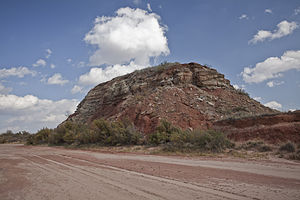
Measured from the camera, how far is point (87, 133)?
2625 cm

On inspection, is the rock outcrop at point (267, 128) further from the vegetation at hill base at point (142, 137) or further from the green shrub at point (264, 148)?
the vegetation at hill base at point (142, 137)

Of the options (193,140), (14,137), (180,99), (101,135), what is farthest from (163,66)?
(14,137)

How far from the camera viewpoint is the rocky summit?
22475 mm

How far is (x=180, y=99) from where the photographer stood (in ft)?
82.3

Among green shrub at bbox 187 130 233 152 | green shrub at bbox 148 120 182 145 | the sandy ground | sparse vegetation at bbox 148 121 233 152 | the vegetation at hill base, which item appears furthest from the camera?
green shrub at bbox 148 120 182 145

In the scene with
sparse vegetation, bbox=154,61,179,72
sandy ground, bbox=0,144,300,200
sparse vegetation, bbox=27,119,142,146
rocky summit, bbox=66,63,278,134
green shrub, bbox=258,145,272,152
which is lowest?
sandy ground, bbox=0,144,300,200

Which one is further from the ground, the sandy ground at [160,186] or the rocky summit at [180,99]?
the rocky summit at [180,99]

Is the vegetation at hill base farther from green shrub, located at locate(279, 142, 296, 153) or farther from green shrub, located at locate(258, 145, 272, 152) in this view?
green shrub, located at locate(279, 142, 296, 153)

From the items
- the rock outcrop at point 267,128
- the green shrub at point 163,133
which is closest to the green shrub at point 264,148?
the rock outcrop at point 267,128

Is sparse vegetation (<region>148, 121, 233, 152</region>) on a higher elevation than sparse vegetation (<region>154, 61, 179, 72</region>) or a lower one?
lower

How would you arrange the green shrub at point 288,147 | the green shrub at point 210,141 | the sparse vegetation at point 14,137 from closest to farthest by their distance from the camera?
1. the green shrub at point 288,147
2. the green shrub at point 210,141
3. the sparse vegetation at point 14,137

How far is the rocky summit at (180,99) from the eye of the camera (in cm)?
2248

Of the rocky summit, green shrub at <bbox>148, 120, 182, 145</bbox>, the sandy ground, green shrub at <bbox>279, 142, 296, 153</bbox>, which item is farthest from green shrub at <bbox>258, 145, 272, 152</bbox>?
green shrub at <bbox>148, 120, 182, 145</bbox>

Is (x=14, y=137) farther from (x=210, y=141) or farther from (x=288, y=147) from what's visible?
(x=288, y=147)
